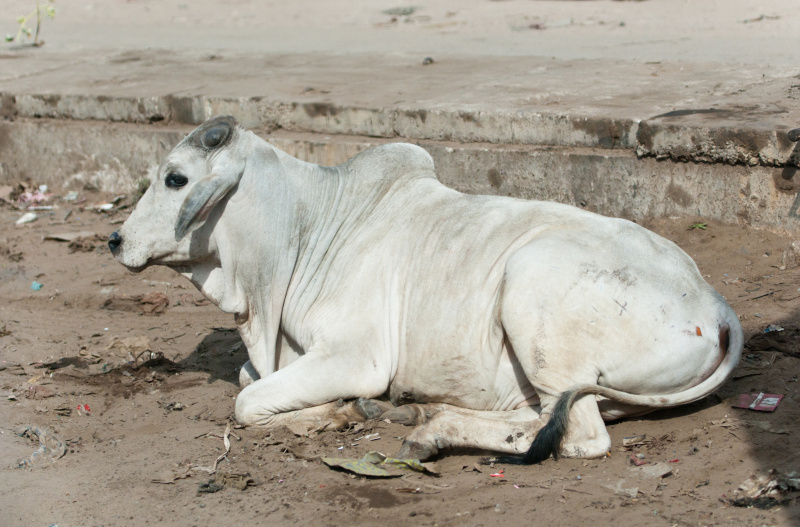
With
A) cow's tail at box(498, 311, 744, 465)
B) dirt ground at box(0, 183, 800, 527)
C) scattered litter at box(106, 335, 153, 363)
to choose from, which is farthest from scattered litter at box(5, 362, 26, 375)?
cow's tail at box(498, 311, 744, 465)

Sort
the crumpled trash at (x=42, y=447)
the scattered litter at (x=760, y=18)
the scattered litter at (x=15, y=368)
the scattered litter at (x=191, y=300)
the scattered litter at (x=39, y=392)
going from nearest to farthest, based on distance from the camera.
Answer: the crumpled trash at (x=42, y=447) → the scattered litter at (x=39, y=392) → the scattered litter at (x=15, y=368) → the scattered litter at (x=191, y=300) → the scattered litter at (x=760, y=18)

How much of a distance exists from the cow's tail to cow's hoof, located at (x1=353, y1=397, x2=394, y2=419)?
681 millimetres

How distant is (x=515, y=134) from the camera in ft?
19.0

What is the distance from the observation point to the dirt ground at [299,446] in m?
3.01

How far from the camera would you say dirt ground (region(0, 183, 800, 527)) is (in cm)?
301

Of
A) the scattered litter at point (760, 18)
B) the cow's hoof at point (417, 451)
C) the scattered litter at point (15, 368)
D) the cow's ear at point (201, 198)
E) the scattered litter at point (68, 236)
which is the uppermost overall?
the scattered litter at point (760, 18)

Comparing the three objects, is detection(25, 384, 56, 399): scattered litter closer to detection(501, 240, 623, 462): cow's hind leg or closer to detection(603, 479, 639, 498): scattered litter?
detection(501, 240, 623, 462): cow's hind leg

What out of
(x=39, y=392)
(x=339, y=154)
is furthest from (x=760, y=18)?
(x=39, y=392)

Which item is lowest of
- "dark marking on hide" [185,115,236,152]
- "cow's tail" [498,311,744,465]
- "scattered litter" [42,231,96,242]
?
"scattered litter" [42,231,96,242]

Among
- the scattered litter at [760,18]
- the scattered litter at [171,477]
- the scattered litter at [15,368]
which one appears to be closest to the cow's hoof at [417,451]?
the scattered litter at [171,477]

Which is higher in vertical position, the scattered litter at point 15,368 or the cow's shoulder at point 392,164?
the cow's shoulder at point 392,164

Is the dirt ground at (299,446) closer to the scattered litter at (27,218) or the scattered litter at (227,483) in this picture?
the scattered litter at (227,483)

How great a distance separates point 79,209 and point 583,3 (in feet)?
26.5

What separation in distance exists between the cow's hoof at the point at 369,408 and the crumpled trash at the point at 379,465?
37 cm
